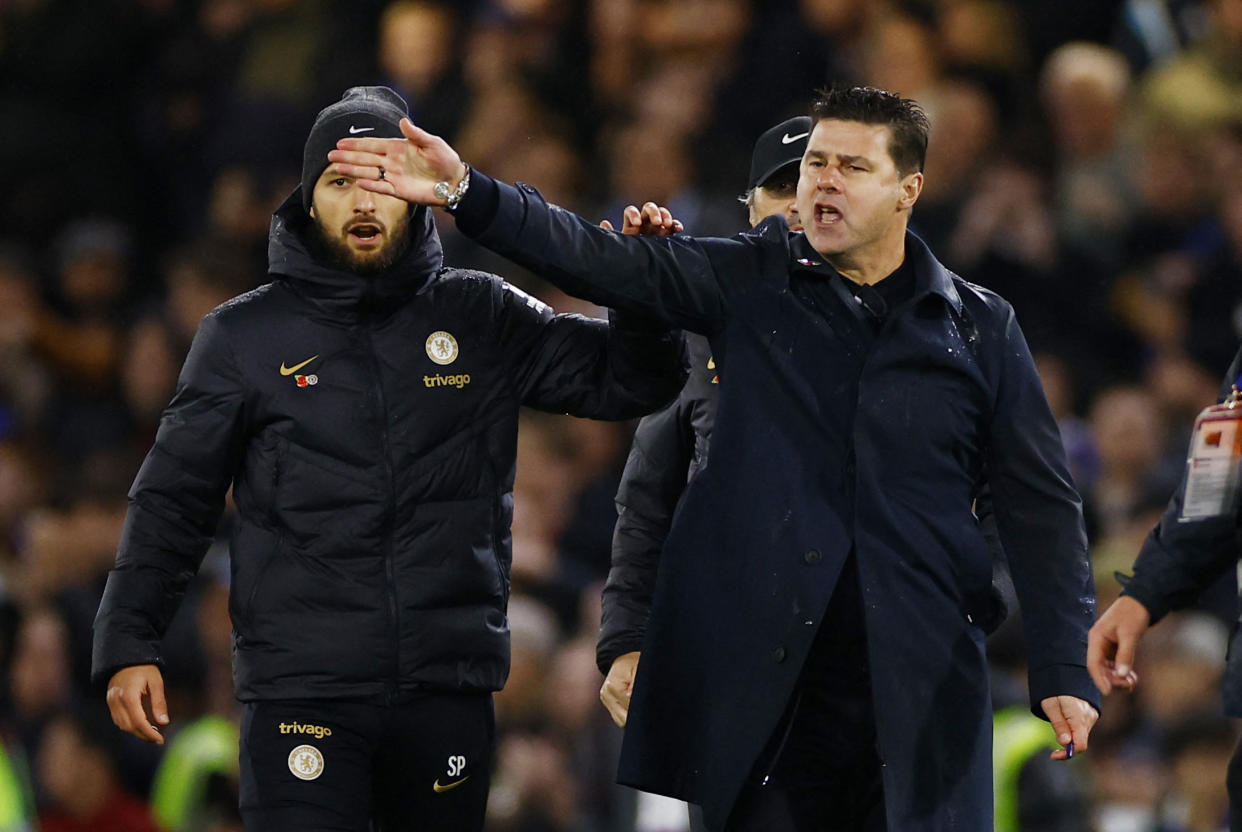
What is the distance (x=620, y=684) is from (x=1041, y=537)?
0.99 metres

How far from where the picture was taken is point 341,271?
4238 millimetres

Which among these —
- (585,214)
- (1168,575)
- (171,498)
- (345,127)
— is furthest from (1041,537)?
(585,214)

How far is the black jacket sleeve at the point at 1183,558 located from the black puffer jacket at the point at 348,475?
979mm

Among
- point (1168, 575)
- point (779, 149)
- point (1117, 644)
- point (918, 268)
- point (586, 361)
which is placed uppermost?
point (779, 149)

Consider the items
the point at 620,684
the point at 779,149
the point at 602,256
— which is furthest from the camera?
the point at 779,149

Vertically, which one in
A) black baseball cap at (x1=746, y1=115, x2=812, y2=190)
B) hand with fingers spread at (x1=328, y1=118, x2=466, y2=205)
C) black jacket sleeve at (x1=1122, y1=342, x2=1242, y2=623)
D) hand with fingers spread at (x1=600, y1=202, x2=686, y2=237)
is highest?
black baseball cap at (x1=746, y1=115, x2=812, y2=190)

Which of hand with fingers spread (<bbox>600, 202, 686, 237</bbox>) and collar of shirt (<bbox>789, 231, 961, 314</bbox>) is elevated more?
hand with fingers spread (<bbox>600, 202, 686, 237</bbox>)

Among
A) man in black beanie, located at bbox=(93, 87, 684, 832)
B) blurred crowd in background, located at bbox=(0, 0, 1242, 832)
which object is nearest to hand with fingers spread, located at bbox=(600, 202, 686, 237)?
man in black beanie, located at bbox=(93, 87, 684, 832)

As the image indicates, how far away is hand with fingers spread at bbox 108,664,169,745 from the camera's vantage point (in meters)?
4.20

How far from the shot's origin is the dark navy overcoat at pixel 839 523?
3.79 metres

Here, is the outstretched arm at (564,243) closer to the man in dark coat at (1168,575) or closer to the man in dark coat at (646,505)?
the man in dark coat at (646,505)

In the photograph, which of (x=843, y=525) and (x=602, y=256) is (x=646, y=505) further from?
(x=602, y=256)

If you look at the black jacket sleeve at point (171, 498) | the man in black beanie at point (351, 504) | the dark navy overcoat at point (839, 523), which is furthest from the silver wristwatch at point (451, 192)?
the black jacket sleeve at point (171, 498)

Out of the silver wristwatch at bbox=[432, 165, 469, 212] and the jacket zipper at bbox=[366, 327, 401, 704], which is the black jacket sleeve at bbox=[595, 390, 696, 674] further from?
the silver wristwatch at bbox=[432, 165, 469, 212]
